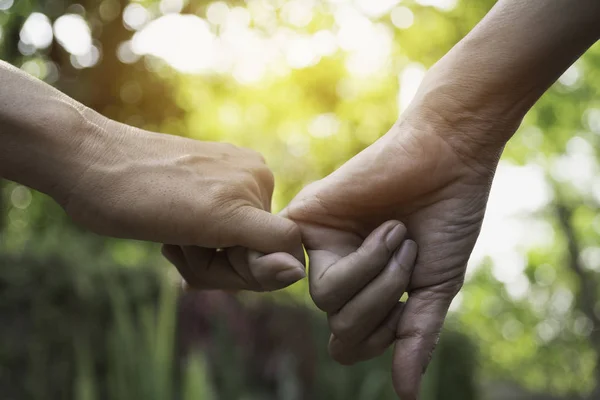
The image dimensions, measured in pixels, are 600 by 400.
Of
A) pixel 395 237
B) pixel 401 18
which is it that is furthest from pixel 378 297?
pixel 401 18

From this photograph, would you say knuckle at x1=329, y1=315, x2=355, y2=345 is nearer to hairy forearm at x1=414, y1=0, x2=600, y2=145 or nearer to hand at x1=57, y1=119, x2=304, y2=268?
hand at x1=57, y1=119, x2=304, y2=268

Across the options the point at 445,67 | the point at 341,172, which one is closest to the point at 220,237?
the point at 341,172

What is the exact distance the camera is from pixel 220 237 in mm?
1474

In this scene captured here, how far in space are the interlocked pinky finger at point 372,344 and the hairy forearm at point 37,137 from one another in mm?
750

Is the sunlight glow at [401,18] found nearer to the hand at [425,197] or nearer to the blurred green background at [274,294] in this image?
the blurred green background at [274,294]

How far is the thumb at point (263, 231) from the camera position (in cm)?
148

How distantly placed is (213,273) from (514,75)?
87 centimetres

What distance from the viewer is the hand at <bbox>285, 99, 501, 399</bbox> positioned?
1.50 meters

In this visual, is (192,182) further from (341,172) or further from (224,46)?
(224,46)

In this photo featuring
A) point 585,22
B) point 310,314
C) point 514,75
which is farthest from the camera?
point 310,314

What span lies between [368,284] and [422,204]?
0.24 m

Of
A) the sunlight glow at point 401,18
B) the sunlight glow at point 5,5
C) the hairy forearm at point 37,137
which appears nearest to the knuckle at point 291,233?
the hairy forearm at point 37,137

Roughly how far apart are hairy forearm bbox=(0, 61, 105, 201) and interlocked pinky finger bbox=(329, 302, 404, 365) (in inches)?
29.5

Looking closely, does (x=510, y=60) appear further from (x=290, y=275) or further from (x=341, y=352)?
(x=341, y=352)
